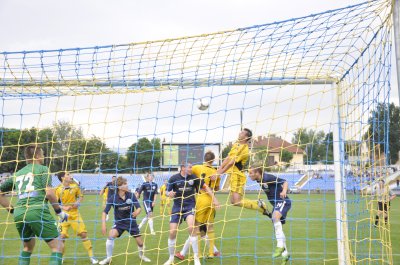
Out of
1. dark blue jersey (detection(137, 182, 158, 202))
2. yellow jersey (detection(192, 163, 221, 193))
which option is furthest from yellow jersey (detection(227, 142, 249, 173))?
dark blue jersey (detection(137, 182, 158, 202))

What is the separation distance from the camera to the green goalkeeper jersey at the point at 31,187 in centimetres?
661

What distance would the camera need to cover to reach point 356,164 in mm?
7367

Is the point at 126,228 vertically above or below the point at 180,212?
below

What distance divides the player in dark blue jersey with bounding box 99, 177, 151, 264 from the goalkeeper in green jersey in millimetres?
1893

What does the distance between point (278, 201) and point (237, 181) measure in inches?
37.8

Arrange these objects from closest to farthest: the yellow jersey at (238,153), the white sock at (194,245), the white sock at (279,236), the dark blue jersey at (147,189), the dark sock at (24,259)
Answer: the dark sock at (24,259) → the yellow jersey at (238,153) → the white sock at (279,236) → the white sock at (194,245) → the dark blue jersey at (147,189)

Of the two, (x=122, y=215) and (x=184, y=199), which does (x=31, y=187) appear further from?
(x=184, y=199)

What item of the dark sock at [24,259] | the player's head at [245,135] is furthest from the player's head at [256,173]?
the dark sock at [24,259]

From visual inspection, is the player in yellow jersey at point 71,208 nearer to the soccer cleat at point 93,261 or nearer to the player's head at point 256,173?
the soccer cleat at point 93,261

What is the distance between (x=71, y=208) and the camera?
962 centimetres

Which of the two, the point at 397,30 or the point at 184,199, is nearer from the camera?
the point at 397,30

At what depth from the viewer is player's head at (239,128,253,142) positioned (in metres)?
7.68

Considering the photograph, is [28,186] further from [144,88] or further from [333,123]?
[333,123]

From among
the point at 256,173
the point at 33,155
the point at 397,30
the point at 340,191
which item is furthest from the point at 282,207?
the point at 33,155
